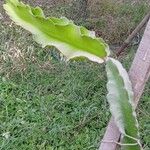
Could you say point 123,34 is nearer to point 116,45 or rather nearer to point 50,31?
point 116,45

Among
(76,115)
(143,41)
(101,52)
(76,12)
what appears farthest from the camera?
(76,12)

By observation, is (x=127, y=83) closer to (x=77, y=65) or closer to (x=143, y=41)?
(x=143, y=41)

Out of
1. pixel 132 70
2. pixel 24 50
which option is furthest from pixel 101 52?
pixel 24 50

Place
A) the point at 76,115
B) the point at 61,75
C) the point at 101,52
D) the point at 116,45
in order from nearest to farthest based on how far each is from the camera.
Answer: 1. the point at 101,52
2. the point at 76,115
3. the point at 61,75
4. the point at 116,45

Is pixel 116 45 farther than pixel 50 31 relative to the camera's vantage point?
Yes

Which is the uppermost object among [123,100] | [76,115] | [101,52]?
[101,52]

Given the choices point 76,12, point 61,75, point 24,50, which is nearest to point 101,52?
point 61,75

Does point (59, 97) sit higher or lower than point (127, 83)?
lower
